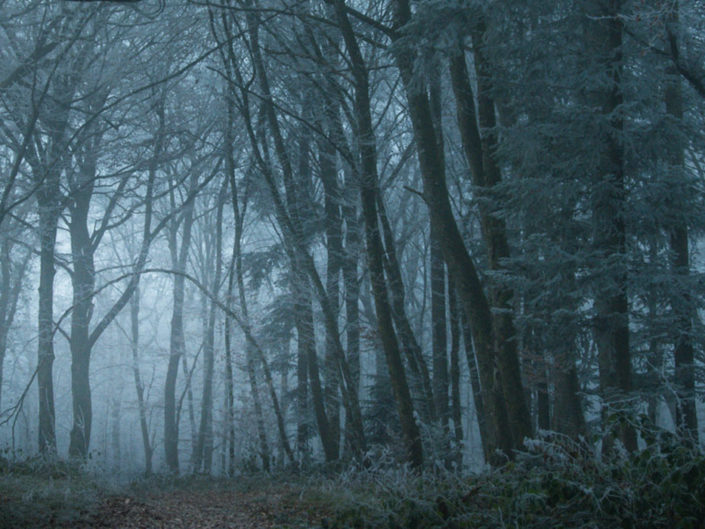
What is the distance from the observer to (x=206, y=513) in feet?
22.8

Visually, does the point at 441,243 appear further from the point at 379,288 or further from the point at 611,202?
the point at 611,202

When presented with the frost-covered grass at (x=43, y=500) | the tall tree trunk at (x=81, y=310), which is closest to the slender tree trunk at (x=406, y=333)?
the frost-covered grass at (x=43, y=500)

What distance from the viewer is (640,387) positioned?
1150cm

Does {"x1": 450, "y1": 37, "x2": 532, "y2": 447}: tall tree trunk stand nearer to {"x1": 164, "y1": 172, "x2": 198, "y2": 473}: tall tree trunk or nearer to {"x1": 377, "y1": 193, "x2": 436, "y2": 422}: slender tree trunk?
{"x1": 377, "y1": 193, "x2": 436, "y2": 422}: slender tree trunk

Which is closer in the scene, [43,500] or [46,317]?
[43,500]

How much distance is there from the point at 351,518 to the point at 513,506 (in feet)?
3.95

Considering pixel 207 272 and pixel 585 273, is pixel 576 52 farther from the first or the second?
pixel 207 272

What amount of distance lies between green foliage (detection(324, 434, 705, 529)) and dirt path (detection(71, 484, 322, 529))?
3.03 ft

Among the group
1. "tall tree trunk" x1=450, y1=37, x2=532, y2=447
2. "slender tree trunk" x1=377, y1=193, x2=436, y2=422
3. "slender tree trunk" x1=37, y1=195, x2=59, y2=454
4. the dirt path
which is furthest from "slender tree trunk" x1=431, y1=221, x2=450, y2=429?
"slender tree trunk" x1=37, y1=195, x2=59, y2=454

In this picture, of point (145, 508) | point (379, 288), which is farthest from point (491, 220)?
point (145, 508)

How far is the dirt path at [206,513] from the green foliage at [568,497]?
92cm

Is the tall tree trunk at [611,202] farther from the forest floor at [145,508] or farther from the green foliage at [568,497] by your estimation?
the forest floor at [145,508]

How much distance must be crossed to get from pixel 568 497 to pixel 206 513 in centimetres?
405

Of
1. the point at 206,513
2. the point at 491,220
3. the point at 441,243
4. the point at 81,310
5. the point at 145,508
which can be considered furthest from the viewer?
the point at 81,310
